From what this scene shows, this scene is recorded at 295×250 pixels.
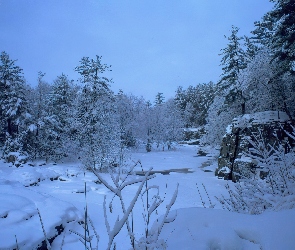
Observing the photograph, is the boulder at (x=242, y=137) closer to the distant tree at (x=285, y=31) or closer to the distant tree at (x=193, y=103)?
the distant tree at (x=285, y=31)

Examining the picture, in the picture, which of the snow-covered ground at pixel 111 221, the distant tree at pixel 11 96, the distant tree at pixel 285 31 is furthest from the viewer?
the distant tree at pixel 11 96

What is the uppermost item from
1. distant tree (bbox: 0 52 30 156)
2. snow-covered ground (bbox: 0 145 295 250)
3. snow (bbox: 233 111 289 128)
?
distant tree (bbox: 0 52 30 156)

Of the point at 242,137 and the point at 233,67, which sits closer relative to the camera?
the point at 242,137

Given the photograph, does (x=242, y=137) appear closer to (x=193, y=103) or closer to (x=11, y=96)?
(x=11, y=96)

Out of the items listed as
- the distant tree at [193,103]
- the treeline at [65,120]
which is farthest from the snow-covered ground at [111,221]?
the distant tree at [193,103]

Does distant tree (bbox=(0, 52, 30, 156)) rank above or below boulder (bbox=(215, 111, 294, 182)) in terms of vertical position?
above

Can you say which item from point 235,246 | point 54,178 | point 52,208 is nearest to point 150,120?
point 54,178

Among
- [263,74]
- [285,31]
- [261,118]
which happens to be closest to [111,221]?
[261,118]

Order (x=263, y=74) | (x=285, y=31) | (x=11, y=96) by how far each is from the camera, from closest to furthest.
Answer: (x=285, y=31) < (x=263, y=74) < (x=11, y=96)

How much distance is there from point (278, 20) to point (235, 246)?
1579cm

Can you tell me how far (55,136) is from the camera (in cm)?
2430

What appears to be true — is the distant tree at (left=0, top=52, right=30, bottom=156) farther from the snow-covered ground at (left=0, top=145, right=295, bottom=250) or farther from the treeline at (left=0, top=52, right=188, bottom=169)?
the snow-covered ground at (left=0, top=145, right=295, bottom=250)

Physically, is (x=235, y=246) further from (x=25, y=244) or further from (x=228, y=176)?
(x=228, y=176)

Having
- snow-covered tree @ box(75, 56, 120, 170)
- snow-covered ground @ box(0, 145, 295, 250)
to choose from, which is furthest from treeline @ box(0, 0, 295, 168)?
snow-covered ground @ box(0, 145, 295, 250)
